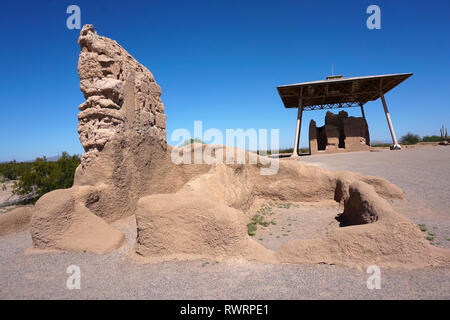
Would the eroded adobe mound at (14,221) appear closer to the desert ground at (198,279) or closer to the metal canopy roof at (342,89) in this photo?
the desert ground at (198,279)

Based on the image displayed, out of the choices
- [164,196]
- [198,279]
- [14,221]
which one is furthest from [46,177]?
[198,279]

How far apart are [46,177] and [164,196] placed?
760 cm

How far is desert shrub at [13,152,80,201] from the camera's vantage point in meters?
8.20

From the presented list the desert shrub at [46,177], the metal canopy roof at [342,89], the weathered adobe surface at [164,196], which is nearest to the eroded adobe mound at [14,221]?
the weathered adobe surface at [164,196]

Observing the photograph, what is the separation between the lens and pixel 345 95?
20.7 metres

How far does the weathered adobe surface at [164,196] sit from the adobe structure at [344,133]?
16361 millimetres

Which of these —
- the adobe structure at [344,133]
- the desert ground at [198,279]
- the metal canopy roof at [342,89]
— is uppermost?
the metal canopy roof at [342,89]

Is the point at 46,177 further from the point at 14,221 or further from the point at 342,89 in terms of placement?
the point at 342,89

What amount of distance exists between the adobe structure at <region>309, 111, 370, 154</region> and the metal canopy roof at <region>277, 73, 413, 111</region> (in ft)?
5.09

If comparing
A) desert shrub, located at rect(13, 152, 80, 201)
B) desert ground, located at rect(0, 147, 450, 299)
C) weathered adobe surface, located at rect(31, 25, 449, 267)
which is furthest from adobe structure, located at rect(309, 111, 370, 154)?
desert shrub, located at rect(13, 152, 80, 201)

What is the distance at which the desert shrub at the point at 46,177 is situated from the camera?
8.20 metres

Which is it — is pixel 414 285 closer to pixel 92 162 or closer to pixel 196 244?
pixel 196 244
